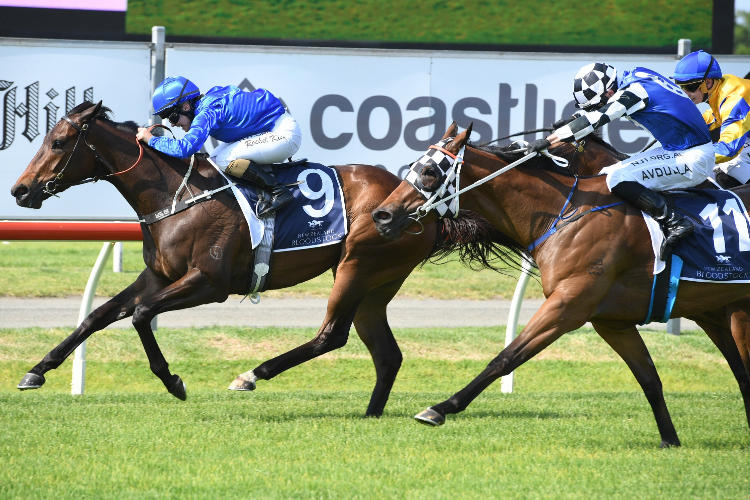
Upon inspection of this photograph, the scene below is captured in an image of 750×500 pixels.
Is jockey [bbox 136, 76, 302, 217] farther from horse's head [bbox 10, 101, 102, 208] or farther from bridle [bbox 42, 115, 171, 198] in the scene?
horse's head [bbox 10, 101, 102, 208]

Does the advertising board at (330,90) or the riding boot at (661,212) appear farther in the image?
the advertising board at (330,90)

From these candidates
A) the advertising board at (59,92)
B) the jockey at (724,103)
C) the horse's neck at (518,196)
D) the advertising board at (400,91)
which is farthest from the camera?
the advertising board at (400,91)

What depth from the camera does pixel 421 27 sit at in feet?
68.4

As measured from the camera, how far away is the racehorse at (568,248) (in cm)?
473

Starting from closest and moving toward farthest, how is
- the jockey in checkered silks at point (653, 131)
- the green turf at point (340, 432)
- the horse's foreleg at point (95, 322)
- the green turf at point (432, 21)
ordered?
1. the green turf at point (340, 432)
2. the jockey in checkered silks at point (653, 131)
3. the horse's foreleg at point (95, 322)
4. the green turf at point (432, 21)

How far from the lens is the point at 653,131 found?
5.26 meters

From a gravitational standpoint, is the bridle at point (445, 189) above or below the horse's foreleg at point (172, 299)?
above

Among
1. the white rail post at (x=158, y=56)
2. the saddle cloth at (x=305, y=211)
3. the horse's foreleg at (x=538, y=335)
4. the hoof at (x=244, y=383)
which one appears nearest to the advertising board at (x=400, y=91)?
the white rail post at (x=158, y=56)

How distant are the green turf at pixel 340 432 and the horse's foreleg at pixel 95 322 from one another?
26 cm

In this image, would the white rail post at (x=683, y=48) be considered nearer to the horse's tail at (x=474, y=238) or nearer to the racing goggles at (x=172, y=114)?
the horse's tail at (x=474, y=238)

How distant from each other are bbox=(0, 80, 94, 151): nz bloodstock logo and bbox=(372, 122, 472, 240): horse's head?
5.28 meters

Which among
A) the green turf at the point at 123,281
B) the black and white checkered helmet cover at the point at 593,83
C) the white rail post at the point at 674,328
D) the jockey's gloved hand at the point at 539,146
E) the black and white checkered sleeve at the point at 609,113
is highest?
the black and white checkered helmet cover at the point at 593,83

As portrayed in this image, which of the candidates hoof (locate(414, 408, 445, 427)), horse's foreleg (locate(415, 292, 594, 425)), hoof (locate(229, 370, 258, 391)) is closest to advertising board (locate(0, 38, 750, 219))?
hoof (locate(229, 370, 258, 391))

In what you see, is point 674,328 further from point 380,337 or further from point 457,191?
point 457,191
